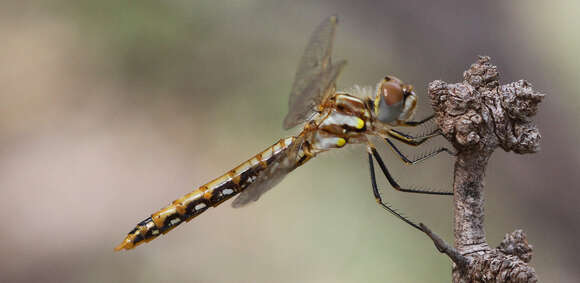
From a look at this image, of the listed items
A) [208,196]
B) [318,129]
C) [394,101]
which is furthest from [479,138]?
[208,196]

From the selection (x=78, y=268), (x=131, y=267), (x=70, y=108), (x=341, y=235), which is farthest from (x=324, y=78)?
(x=70, y=108)

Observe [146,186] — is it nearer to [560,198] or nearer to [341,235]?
[341,235]

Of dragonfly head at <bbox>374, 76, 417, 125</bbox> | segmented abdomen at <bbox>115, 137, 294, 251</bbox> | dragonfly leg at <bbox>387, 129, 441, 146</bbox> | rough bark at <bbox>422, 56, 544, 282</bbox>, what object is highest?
segmented abdomen at <bbox>115, 137, 294, 251</bbox>

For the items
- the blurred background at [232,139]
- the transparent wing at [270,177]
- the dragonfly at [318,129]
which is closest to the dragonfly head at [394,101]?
the dragonfly at [318,129]

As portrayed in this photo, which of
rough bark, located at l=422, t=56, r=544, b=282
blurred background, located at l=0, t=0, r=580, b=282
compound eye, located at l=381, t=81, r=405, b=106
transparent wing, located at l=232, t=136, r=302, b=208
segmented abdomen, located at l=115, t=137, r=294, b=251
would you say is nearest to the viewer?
rough bark, located at l=422, t=56, r=544, b=282

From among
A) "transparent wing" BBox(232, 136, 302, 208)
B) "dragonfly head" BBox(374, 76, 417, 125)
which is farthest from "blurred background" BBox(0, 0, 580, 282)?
"dragonfly head" BBox(374, 76, 417, 125)

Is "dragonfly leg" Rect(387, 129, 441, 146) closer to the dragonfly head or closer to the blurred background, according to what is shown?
the dragonfly head

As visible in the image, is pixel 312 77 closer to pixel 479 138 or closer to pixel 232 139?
pixel 479 138

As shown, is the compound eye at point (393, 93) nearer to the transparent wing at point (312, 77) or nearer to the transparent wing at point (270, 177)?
the transparent wing at point (312, 77)
